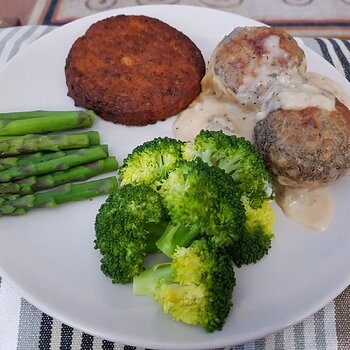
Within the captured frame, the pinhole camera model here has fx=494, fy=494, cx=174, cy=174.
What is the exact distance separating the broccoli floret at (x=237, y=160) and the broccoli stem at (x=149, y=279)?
0.48m

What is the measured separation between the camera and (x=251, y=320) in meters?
1.93

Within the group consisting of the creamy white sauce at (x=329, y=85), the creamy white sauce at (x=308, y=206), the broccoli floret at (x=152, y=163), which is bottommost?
the creamy white sauce at (x=308, y=206)

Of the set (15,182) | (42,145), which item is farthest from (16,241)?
(42,145)

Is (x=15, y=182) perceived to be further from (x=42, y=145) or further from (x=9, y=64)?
(x=9, y=64)

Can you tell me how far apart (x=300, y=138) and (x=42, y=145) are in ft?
3.98

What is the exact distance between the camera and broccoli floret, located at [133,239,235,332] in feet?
5.94

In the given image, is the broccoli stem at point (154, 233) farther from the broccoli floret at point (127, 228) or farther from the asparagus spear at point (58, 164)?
the asparagus spear at point (58, 164)

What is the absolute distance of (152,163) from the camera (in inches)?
85.4

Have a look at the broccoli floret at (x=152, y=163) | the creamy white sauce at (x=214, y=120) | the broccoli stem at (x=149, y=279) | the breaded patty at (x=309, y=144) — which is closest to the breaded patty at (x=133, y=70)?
the creamy white sauce at (x=214, y=120)

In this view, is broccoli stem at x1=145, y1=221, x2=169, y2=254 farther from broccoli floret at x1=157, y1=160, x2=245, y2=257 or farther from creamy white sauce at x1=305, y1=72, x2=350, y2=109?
creamy white sauce at x1=305, y1=72, x2=350, y2=109

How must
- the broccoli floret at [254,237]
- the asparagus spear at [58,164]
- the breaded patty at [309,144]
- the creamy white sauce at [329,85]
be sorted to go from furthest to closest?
the creamy white sauce at [329,85]
the asparagus spear at [58,164]
the breaded patty at [309,144]
the broccoli floret at [254,237]

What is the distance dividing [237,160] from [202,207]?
35cm

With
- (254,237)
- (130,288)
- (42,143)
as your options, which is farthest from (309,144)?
(42,143)

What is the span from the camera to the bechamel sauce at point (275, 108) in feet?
7.52
